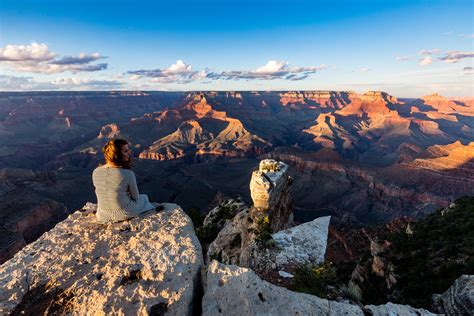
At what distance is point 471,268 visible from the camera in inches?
575

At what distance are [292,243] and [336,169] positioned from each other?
10140cm

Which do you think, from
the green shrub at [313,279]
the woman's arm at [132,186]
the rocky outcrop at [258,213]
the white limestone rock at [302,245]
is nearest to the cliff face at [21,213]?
the rocky outcrop at [258,213]

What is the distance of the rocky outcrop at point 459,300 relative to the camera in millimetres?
8367

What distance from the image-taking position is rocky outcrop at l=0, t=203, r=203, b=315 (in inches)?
173

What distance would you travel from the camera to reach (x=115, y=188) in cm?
659

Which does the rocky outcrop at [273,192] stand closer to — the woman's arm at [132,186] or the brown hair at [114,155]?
the woman's arm at [132,186]

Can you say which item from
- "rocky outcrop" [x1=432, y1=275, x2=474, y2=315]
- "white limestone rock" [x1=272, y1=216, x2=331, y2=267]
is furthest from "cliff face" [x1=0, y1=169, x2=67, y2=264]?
"rocky outcrop" [x1=432, y1=275, x2=474, y2=315]

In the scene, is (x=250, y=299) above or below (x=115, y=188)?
below

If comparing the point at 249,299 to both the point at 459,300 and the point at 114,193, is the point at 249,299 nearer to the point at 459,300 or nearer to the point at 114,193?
the point at 114,193

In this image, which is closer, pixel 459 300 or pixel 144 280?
pixel 144 280

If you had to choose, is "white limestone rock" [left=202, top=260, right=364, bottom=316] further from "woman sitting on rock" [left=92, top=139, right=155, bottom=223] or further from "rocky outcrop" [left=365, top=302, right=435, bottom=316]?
"woman sitting on rock" [left=92, top=139, right=155, bottom=223]

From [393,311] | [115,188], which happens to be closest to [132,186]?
[115,188]

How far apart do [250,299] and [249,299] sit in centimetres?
2

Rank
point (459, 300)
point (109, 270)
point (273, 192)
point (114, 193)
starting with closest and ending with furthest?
point (109, 270)
point (114, 193)
point (459, 300)
point (273, 192)
